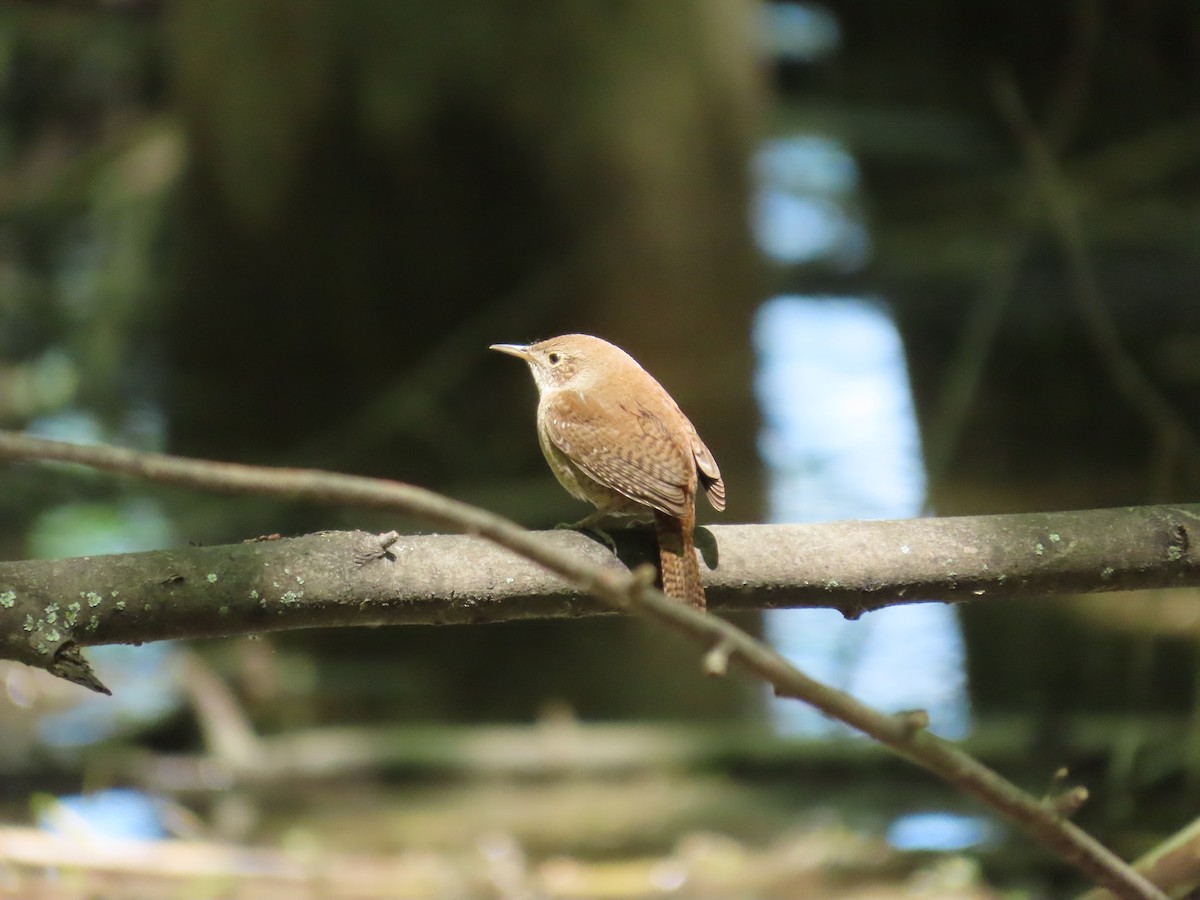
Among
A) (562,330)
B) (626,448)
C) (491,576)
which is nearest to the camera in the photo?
(491,576)

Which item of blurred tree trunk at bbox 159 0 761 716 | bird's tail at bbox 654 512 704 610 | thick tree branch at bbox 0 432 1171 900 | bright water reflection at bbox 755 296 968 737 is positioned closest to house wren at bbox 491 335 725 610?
bird's tail at bbox 654 512 704 610

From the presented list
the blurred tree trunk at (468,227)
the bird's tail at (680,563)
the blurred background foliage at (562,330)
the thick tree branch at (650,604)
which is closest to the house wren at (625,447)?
the bird's tail at (680,563)

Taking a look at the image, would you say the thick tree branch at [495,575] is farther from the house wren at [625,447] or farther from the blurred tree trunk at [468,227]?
the blurred tree trunk at [468,227]

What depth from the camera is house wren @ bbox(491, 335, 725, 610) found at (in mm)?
2180

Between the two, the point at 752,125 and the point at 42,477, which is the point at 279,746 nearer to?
the point at 42,477

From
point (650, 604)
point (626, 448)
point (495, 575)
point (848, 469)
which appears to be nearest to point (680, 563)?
point (495, 575)

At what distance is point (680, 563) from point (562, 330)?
343 cm

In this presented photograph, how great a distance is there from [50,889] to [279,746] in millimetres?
1184

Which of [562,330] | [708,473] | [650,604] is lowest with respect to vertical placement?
[650,604]

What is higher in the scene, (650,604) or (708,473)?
(708,473)

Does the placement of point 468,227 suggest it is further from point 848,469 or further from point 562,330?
point 848,469

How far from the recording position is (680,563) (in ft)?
6.79

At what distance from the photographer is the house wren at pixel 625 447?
2180 mm

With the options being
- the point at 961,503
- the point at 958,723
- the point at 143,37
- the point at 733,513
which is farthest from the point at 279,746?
the point at 143,37
